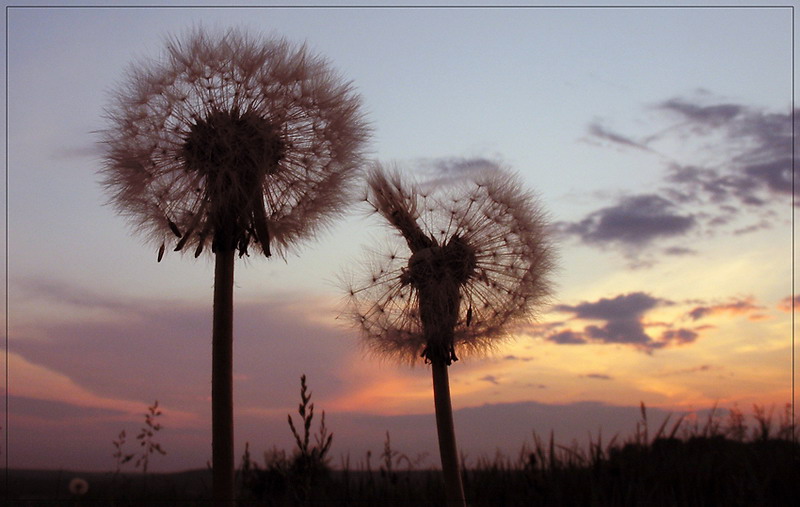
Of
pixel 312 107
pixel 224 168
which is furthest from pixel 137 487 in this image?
pixel 312 107

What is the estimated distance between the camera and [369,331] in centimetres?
688

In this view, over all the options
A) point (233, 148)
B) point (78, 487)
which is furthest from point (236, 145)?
point (78, 487)

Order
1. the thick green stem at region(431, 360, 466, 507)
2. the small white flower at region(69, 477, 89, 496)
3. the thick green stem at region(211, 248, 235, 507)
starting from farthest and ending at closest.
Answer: the small white flower at region(69, 477, 89, 496)
the thick green stem at region(431, 360, 466, 507)
the thick green stem at region(211, 248, 235, 507)

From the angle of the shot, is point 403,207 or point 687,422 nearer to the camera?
point 403,207

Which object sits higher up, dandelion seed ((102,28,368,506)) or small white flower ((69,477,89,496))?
dandelion seed ((102,28,368,506))

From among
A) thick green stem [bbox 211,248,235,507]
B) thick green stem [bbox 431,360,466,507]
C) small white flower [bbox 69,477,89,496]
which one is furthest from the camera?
small white flower [bbox 69,477,89,496]

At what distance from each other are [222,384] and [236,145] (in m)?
1.84

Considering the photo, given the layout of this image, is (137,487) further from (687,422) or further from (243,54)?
(687,422)

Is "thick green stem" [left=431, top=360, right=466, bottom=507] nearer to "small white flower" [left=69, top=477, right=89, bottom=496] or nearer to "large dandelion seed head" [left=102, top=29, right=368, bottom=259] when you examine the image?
"large dandelion seed head" [left=102, top=29, right=368, bottom=259]

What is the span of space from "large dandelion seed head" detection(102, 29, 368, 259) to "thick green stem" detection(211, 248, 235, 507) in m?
0.29

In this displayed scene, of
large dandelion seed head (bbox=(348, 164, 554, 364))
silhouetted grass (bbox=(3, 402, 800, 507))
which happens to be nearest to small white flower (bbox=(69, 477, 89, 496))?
silhouetted grass (bbox=(3, 402, 800, 507))

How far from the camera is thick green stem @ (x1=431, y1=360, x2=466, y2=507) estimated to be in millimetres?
5922

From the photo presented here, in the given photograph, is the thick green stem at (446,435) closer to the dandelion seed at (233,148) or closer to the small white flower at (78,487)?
the dandelion seed at (233,148)

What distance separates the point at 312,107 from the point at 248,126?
0.63m
